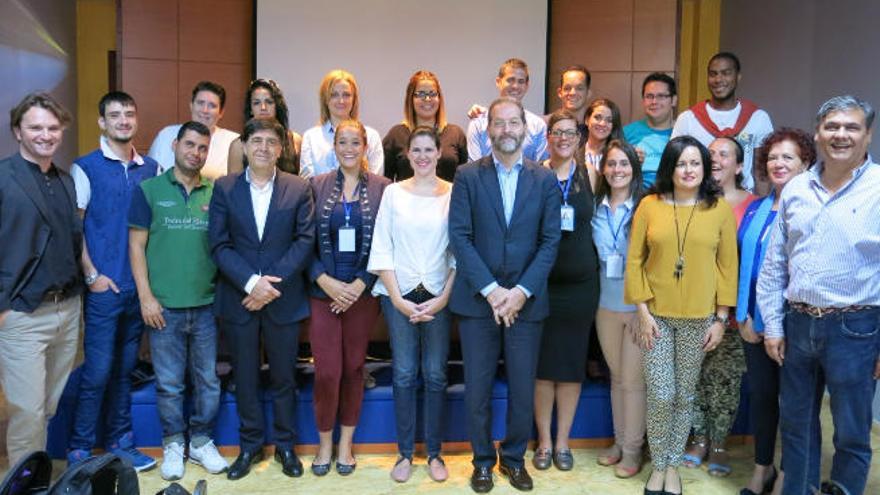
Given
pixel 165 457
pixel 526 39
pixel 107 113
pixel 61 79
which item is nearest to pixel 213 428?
pixel 165 457

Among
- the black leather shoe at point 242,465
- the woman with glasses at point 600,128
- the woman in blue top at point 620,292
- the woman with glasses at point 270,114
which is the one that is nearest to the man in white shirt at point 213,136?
the woman with glasses at point 270,114

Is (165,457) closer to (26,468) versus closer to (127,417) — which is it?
(127,417)

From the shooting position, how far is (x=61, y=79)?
7.81 meters

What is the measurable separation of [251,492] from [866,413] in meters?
2.55

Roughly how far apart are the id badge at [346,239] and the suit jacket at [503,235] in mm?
475

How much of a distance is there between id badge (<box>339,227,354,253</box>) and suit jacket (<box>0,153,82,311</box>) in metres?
1.21

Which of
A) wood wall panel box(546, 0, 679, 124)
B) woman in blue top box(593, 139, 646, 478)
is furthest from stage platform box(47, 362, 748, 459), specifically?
wood wall panel box(546, 0, 679, 124)

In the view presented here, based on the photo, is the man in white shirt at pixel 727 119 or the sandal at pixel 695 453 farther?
the man in white shirt at pixel 727 119

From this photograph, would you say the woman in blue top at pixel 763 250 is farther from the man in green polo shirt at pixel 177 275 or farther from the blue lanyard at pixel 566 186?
the man in green polo shirt at pixel 177 275

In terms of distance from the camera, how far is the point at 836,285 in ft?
8.79

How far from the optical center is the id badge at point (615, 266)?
3.56m

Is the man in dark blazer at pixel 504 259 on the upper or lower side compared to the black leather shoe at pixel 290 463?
upper

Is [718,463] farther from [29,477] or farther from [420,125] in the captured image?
[29,477]

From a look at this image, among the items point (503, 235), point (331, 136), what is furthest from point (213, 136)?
point (503, 235)
